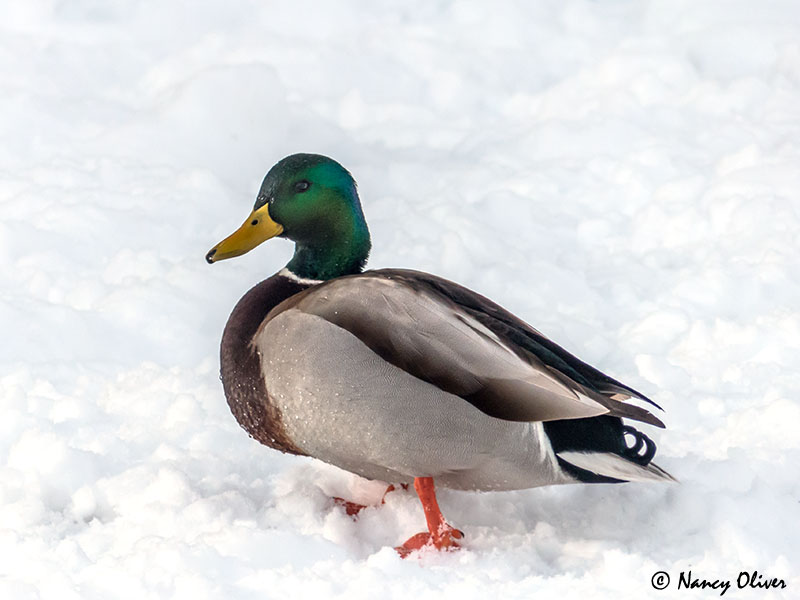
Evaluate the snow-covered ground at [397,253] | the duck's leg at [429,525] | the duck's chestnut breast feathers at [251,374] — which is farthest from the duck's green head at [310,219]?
the duck's leg at [429,525]

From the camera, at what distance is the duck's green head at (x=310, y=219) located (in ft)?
11.3

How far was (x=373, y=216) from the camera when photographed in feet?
17.9

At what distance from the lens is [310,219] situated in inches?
137

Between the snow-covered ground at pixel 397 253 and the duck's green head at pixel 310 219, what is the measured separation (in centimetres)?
64

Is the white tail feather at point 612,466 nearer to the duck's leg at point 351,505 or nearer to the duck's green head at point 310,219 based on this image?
the duck's leg at point 351,505

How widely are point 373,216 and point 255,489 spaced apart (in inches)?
87.5

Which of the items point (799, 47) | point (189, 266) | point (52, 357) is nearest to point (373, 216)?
point (189, 266)

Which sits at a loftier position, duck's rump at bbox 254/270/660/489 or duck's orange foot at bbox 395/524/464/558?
duck's rump at bbox 254/270/660/489

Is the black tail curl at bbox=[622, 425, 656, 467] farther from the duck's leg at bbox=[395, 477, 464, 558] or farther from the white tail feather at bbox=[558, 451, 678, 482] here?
the duck's leg at bbox=[395, 477, 464, 558]

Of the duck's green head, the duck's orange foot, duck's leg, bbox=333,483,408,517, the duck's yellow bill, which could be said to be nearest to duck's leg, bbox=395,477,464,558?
the duck's orange foot

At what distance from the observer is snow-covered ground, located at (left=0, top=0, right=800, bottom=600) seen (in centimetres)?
304

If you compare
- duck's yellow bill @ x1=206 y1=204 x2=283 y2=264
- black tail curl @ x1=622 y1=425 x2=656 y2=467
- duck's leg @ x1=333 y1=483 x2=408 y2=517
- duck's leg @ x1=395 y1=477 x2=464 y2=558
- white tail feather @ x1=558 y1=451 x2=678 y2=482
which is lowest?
duck's leg @ x1=333 y1=483 x2=408 y2=517


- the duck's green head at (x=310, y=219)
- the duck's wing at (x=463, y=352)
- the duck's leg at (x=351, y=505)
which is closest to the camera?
the duck's wing at (x=463, y=352)

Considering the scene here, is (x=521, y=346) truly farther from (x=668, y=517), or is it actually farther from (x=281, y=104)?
(x=281, y=104)
